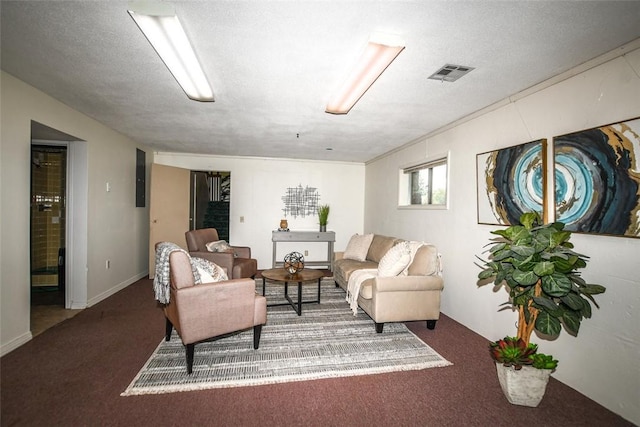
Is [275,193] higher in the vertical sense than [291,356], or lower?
higher

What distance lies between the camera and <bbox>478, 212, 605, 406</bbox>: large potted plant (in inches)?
70.2

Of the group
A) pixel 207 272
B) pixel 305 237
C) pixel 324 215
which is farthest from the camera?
pixel 324 215

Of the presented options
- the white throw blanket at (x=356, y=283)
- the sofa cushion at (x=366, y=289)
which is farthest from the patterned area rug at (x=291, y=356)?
the sofa cushion at (x=366, y=289)

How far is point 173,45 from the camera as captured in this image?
187cm

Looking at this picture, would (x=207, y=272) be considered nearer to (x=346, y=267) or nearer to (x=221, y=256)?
(x=221, y=256)

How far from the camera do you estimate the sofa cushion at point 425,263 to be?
3.14 m

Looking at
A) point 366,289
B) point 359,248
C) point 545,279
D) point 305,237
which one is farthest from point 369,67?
point 305,237

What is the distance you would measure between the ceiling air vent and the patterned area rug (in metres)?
2.34

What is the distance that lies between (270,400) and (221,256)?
8.44 feet

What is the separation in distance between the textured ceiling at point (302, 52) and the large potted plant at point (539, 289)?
115 cm

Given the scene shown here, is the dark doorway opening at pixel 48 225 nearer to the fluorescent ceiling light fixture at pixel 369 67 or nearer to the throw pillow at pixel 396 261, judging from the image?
the fluorescent ceiling light fixture at pixel 369 67

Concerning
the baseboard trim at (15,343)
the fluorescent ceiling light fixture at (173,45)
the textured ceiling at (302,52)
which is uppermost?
the textured ceiling at (302,52)

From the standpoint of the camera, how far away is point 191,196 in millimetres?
5770

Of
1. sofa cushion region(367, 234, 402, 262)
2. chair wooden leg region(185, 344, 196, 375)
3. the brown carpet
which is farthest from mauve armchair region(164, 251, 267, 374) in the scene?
sofa cushion region(367, 234, 402, 262)
